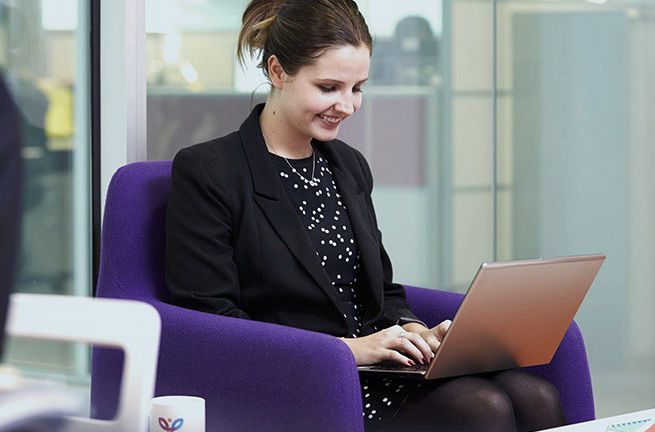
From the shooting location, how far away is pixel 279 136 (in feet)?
7.70

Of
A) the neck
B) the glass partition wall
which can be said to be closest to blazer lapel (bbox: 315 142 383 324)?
the neck

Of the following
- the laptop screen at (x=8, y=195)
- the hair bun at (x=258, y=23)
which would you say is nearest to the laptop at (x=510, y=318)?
the hair bun at (x=258, y=23)

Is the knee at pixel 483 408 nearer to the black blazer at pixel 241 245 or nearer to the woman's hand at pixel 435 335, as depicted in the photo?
the woman's hand at pixel 435 335

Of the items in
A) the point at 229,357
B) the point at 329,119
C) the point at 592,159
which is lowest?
the point at 229,357

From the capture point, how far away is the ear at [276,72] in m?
2.30

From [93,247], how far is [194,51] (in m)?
0.62

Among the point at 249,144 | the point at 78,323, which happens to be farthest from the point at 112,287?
the point at 78,323

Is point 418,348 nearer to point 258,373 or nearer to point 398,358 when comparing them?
point 398,358

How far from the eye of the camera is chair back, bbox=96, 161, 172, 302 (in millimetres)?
2240

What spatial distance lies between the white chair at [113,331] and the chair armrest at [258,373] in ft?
2.58

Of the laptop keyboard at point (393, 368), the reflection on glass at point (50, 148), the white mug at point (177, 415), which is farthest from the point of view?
the reflection on glass at point (50, 148)

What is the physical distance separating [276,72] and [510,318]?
0.76m

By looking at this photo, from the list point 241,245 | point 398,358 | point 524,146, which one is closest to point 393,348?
point 398,358

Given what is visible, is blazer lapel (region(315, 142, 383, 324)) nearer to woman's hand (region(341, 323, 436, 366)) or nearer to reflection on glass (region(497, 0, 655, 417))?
woman's hand (region(341, 323, 436, 366))
